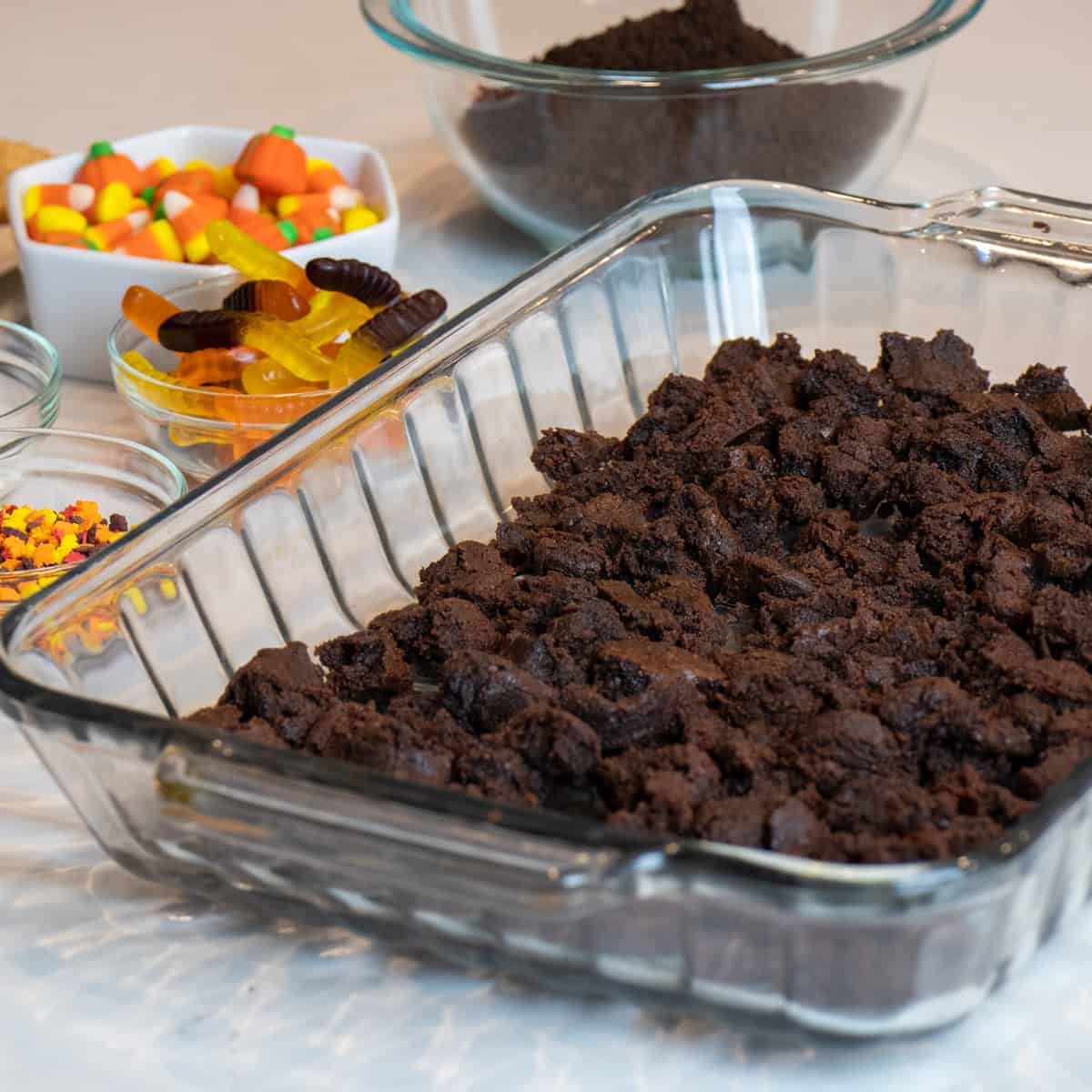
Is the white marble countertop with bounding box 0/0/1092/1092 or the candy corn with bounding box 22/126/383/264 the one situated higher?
the candy corn with bounding box 22/126/383/264

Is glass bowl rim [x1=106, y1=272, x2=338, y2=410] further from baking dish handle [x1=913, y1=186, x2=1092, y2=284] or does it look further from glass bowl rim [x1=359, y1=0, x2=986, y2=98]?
baking dish handle [x1=913, y1=186, x2=1092, y2=284]

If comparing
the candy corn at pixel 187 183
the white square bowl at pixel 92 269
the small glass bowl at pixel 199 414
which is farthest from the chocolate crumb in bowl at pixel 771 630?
the candy corn at pixel 187 183

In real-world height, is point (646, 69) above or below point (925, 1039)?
above

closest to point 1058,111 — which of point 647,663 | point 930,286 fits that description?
point 930,286

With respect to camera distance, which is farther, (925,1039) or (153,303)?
(153,303)

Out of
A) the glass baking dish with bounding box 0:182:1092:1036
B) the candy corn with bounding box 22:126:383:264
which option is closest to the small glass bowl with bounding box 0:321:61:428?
the candy corn with bounding box 22:126:383:264

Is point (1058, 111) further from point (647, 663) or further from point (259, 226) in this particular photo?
point (647, 663)
